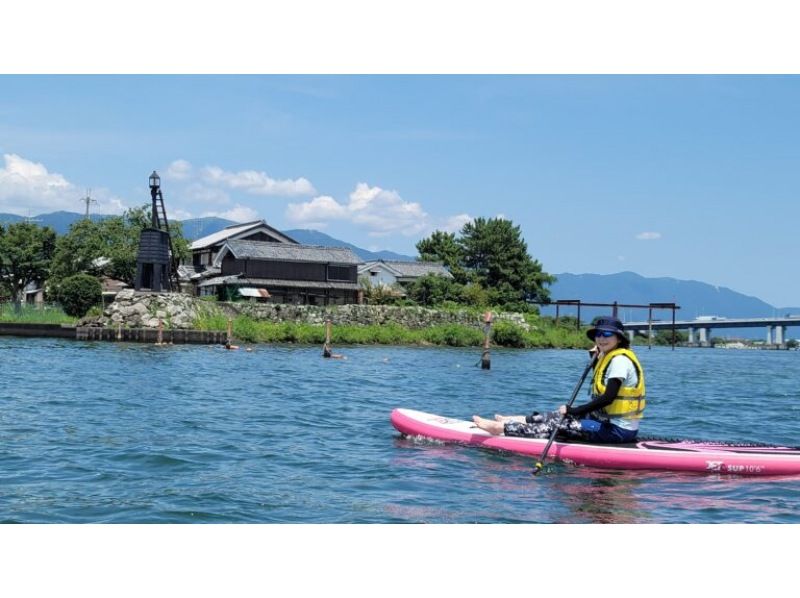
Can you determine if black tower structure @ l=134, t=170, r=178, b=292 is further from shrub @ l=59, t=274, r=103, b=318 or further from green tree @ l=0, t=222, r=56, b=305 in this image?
green tree @ l=0, t=222, r=56, b=305

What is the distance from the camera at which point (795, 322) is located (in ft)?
304

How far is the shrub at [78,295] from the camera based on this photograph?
41.7 metres

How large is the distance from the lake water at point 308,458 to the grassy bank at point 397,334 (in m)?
17.5

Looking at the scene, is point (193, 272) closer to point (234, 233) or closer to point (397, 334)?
point (234, 233)

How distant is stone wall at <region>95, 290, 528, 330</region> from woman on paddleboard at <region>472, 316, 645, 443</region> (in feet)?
88.2

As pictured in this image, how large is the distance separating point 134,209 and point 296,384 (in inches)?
1219

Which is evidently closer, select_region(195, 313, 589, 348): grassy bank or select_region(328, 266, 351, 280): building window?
select_region(195, 313, 589, 348): grassy bank

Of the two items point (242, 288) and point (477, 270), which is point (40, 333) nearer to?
point (242, 288)

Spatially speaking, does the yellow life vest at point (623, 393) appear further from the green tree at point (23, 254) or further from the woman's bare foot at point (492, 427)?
the green tree at point (23, 254)

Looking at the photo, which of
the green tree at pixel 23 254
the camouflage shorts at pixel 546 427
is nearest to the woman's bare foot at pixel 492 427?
the camouflage shorts at pixel 546 427

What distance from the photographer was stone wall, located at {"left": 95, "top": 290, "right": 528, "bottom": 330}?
38.2 metres

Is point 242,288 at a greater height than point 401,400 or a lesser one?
greater

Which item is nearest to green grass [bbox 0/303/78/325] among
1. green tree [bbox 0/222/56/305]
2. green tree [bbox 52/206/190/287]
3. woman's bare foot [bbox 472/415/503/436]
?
green tree [bbox 52/206/190/287]
